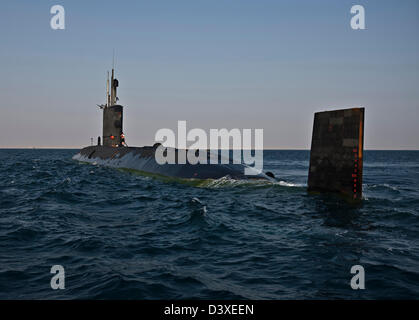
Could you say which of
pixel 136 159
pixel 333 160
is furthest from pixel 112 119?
pixel 333 160

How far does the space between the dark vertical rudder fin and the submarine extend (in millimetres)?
→ 5681

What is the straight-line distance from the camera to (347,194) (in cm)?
1659

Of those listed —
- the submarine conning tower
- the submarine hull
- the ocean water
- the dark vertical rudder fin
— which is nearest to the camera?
the ocean water

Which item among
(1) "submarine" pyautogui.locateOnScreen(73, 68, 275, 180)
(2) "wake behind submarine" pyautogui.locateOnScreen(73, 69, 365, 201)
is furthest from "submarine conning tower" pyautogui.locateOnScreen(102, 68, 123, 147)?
(2) "wake behind submarine" pyautogui.locateOnScreen(73, 69, 365, 201)

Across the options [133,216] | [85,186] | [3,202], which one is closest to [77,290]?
[133,216]

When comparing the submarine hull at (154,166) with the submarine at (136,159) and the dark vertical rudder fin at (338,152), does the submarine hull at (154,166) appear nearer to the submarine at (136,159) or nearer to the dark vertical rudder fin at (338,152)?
the submarine at (136,159)

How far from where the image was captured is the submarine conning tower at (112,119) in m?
41.5

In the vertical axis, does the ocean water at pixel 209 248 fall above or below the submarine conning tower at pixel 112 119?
below

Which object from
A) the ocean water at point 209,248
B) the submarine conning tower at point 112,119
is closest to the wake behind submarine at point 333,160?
the ocean water at point 209,248

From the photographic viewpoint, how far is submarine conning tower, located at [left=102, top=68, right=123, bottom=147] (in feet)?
136

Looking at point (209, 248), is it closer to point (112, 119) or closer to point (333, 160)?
point (333, 160)

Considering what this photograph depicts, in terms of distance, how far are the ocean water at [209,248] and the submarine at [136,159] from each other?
7.70 m

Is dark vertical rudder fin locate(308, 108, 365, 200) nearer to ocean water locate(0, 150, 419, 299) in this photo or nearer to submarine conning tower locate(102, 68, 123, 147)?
ocean water locate(0, 150, 419, 299)
